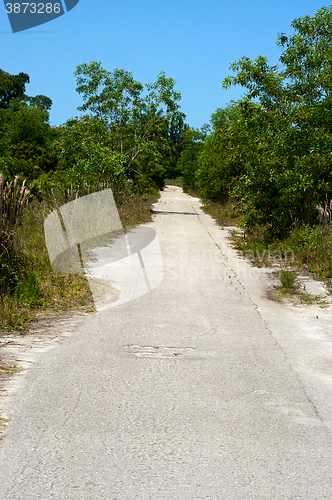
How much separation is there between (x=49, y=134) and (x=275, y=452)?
198 feet

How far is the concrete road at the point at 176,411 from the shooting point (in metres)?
2.86

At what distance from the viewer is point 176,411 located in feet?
12.5

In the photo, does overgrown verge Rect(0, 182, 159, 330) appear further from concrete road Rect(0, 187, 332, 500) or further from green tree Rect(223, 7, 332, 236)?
green tree Rect(223, 7, 332, 236)

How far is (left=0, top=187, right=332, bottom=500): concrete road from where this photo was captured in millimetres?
2859

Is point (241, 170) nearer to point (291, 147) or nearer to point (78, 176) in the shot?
point (78, 176)

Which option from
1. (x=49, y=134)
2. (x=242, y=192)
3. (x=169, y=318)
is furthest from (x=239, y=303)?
(x=49, y=134)

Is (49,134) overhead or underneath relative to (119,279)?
overhead

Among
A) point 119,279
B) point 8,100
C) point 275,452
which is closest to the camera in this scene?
point 275,452

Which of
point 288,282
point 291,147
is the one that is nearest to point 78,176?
point 291,147

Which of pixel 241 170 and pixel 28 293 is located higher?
pixel 241 170

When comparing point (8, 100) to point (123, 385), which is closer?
point (123, 385)

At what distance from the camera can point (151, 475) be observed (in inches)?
115

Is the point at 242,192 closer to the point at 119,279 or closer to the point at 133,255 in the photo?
the point at 133,255

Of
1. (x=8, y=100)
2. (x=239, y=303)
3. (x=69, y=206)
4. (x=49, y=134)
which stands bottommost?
(x=239, y=303)
